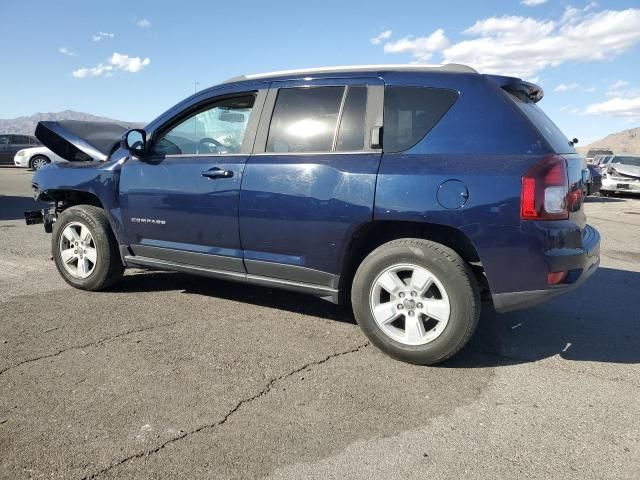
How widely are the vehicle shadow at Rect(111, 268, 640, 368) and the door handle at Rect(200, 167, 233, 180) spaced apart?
126cm

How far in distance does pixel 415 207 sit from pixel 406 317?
28.7 inches

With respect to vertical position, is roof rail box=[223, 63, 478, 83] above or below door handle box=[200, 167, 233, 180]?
above

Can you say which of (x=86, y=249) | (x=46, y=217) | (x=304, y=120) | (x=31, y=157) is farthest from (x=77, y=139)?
(x=31, y=157)

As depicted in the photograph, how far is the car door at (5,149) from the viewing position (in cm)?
2559

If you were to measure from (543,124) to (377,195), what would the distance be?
4.00 feet

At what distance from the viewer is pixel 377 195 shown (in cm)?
340

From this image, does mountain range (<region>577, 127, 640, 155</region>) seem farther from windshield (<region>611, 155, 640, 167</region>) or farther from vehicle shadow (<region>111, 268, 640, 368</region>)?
vehicle shadow (<region>111, 268, 640, 368</region>)

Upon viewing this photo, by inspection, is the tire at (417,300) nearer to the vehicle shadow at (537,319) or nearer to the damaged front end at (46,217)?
the vehicle shadow at (537,319)

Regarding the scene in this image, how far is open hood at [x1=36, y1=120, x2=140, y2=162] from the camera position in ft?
16.4

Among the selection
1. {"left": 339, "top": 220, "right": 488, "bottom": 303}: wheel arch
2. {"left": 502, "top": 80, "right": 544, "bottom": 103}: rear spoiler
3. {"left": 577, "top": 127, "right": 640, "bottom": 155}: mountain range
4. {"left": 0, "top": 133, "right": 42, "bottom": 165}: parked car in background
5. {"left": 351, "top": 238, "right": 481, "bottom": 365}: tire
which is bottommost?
{"left": 351, "top": 238, "right": 481, "bottom": 365}: tire

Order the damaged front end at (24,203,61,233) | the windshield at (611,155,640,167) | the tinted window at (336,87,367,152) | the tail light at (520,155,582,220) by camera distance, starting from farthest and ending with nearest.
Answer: the windshield at (611,155,640,167)
the damaged front end at (24,203,61,233)
the tinted window at (336,87,367,152)
the tail light at (520,155,582,220)

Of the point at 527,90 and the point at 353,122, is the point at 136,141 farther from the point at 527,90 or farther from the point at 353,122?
the point at 527,90

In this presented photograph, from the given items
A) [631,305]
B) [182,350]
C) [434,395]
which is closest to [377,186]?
[434,395]

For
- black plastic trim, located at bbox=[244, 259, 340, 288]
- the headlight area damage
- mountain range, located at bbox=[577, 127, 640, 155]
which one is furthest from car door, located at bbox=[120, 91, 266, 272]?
mountain range, located at bbox=[577, 127, 640, 155]
